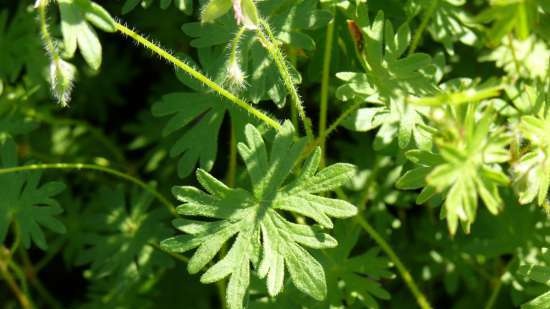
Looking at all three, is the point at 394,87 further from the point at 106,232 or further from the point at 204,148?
the point at 106,232

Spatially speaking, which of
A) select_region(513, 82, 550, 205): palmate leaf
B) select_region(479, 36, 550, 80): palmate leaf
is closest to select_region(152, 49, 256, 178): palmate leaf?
select_region(513, 82, 550, 205): palmate leaf

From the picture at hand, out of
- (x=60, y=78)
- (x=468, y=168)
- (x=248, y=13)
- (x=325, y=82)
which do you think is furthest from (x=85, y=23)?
(x=468, y=168)

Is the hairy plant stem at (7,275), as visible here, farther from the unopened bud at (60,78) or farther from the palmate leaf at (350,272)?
the palmate leaf at (350,272)

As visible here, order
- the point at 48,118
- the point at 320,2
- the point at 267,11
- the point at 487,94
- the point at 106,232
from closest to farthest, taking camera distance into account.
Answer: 1. the point at 487,94
2. the point at 267,11
3. the point at 320,2
4. the point at 48,118
5. the point at 106,232

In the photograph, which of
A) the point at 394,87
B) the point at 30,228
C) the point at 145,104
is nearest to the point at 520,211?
the point at 394,87

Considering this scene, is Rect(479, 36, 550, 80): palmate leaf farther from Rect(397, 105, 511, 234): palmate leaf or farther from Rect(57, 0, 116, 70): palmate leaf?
Rect(57, 0, 116, 70): palmate leaf

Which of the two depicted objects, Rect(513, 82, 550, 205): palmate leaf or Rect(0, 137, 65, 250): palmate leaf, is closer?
Rect(513, 82, 550, 205): palmate leaf

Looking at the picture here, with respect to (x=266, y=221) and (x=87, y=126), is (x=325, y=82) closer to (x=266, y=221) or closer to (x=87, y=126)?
(x=266, y=221)

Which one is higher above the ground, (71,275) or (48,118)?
(48,118)
